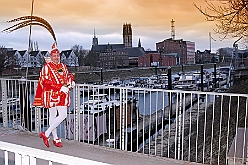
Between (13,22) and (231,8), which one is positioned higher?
(231,8)

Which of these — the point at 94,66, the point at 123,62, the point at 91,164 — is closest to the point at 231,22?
the point at 91,164

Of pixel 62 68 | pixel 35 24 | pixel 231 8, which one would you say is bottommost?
pixel 62 68

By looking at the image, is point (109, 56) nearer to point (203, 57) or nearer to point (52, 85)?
point (203, 57)

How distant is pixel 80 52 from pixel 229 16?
33.6 meters

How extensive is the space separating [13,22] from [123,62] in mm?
42644

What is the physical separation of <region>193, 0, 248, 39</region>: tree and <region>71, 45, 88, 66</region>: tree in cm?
3108

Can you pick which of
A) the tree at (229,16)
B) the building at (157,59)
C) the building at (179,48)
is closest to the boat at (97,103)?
the tree at (229,16)

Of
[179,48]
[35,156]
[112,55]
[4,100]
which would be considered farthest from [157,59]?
[35,156]

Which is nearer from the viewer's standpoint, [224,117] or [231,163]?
[231,163]

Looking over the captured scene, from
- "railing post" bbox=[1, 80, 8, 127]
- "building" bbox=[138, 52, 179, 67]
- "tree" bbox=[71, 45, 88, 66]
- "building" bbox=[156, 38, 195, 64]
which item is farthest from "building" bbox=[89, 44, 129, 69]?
"railing post" bbox=[1, 80, 8, 127]

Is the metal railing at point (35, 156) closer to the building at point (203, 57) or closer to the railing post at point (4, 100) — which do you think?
the railing post at point (4, 100)

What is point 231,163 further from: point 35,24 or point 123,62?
point 123,62

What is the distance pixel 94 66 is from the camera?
3666cm

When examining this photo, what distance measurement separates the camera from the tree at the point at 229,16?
510 centimetres
